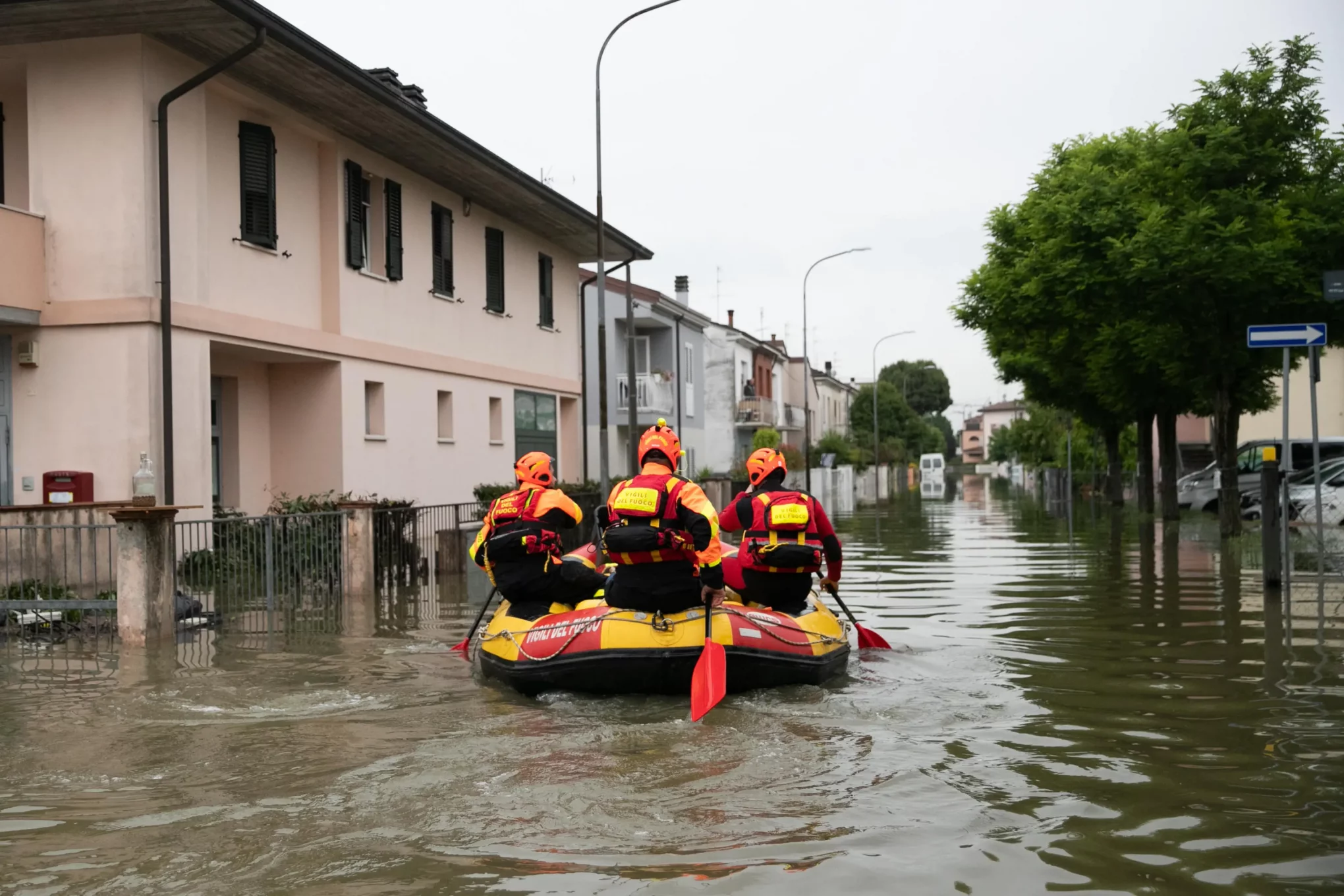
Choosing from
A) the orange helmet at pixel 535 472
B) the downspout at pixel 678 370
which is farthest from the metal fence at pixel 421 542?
the downspout at pixel 678 370

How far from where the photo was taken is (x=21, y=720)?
8.84m

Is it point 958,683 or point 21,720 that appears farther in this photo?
point 958,683

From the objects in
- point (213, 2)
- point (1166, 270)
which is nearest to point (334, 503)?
point (213, 2)

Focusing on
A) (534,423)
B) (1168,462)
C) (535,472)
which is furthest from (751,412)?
(535,472)

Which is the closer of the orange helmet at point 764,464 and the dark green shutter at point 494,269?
the orange helmet at point 764,464

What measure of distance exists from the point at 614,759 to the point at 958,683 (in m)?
3.56

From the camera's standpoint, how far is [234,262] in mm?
17188

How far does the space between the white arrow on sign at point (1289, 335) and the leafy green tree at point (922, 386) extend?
134 meters

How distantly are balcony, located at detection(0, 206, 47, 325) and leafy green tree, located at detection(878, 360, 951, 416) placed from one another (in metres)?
135

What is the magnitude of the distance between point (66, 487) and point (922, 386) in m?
138

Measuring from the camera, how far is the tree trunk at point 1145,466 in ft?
115

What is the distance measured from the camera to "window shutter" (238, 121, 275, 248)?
17547 millimetres

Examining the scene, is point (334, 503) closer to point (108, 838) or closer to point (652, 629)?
point (652, 629)

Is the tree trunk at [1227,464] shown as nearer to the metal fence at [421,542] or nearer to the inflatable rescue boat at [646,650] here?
the metal fence at [421,542]
